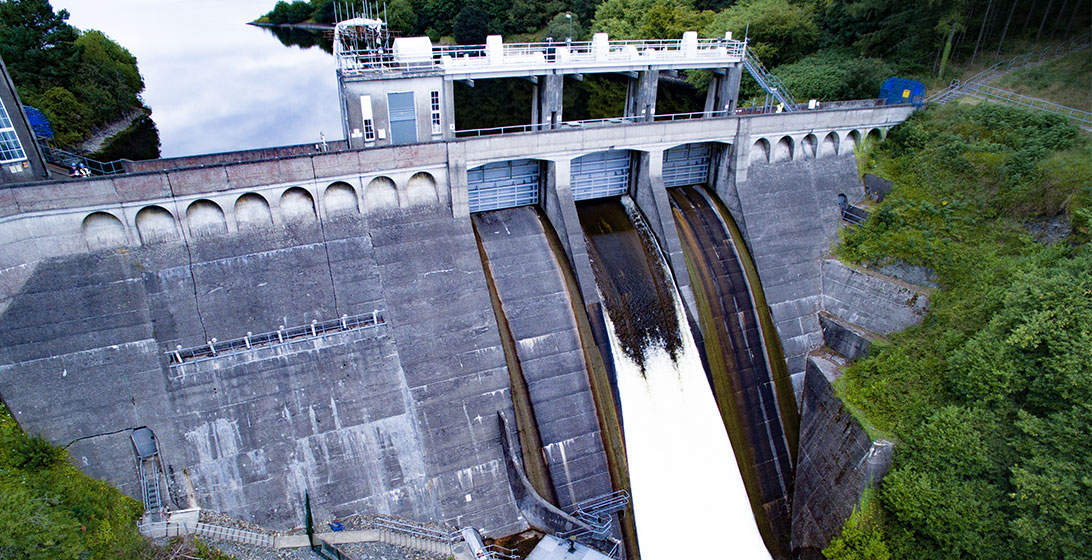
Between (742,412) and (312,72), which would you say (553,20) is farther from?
(742,412)

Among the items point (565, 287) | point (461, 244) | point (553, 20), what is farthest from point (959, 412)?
point (553, 20)

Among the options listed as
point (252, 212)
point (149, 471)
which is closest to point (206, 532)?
point (149, 471)

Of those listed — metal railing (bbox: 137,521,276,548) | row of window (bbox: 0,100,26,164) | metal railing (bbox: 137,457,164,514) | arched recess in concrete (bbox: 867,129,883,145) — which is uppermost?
row of window (bbox: 0,100,26,164)

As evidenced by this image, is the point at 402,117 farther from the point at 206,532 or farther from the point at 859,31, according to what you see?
the point at 859,31

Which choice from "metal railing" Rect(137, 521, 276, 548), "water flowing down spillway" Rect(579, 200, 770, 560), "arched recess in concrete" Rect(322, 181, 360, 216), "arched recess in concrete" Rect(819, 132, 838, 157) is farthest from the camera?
"arched recess in concrete" Rect(819, 132, 838, 157)

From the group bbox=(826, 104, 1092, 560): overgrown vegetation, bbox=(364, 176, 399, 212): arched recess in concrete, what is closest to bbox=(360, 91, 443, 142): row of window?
bbox=(364, 176, 399, 212): arched recess in concrete

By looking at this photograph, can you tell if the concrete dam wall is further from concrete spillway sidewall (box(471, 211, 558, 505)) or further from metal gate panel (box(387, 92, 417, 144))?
metal gate panel (box(387, 92, 417, 144))
